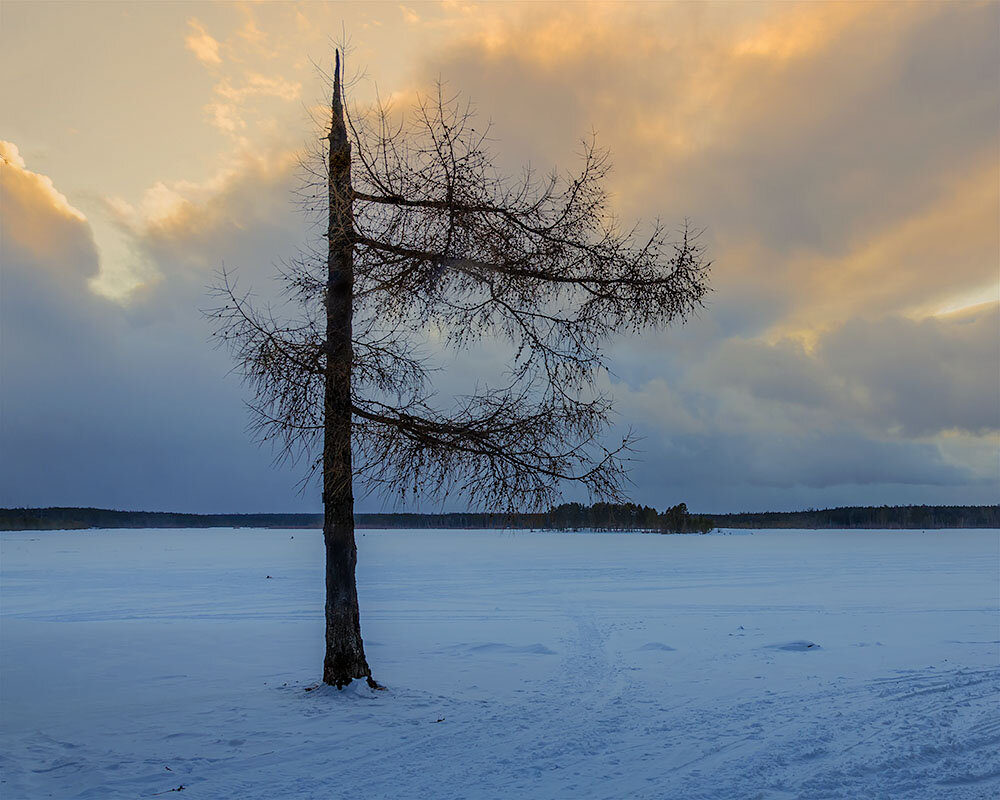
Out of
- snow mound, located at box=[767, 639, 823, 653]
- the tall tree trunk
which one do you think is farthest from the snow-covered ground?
the tall tree trunk

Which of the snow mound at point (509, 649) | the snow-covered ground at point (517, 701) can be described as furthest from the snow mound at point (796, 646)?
the snow mound at point (509, 649)

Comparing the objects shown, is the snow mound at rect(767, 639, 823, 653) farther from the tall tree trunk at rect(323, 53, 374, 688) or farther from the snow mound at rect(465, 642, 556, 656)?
the tall tree trunk at rect(323, 53, 374, 688)

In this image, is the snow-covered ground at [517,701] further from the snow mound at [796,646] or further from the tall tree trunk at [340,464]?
the tall tree trunk at [340,464]

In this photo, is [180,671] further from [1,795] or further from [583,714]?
[583,714]

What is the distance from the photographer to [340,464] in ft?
33.7

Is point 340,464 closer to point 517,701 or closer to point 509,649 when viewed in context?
point 517,701

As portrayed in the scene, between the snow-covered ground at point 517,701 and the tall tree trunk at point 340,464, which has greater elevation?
the tall tree trunk at point 340,464

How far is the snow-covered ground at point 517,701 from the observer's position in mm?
7129

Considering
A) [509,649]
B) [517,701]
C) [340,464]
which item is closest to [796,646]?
[509,649]

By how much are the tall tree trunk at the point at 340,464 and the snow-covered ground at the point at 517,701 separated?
1.95ft

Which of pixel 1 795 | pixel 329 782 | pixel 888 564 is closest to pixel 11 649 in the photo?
pixel 1 795

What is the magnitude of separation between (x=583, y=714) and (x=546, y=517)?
234cm

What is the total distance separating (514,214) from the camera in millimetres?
10055

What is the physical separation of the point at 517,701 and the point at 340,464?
12.4 ft
